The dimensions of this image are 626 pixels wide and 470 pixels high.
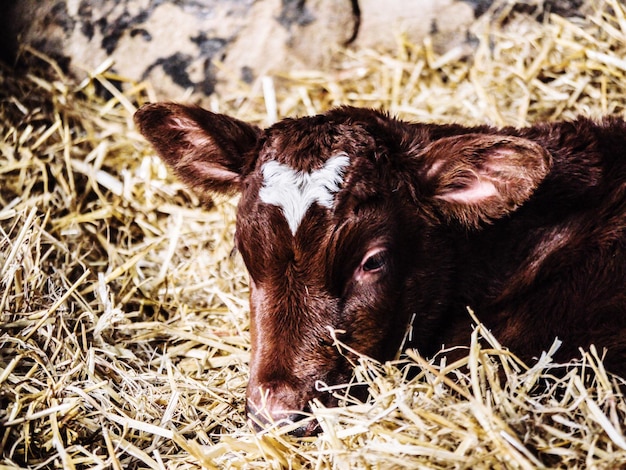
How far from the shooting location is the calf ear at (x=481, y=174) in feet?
10.8

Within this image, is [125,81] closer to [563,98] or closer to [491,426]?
[563,98]

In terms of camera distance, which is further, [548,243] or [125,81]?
[125,81]

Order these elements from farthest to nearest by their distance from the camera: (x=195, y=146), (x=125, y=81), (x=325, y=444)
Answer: (x=125, y=81)
(x=195, y=146)
(x=325, y=444)

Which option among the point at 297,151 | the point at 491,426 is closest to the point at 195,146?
the point at 297,151

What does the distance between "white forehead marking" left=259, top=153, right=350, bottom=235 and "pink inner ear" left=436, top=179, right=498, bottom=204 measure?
0.56 m

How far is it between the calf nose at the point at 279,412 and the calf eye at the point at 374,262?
2.17ft

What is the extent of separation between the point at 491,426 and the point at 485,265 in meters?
1.18

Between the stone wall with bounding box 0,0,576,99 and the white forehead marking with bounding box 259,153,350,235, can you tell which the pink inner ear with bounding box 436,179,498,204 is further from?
the stone wall with bounding box 0,0,576,99

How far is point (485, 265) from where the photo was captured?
12.3 ft

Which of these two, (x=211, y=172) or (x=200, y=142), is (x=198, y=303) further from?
(x=200, y=142)

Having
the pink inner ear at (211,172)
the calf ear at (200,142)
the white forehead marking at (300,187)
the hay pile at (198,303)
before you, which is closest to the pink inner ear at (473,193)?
the white forehead marking at (300,187)

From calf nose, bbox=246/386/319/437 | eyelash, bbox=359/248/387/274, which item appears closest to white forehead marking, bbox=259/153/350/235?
eyelash, bbox=359/248/387/274

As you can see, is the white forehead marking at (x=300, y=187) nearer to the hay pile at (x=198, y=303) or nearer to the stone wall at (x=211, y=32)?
the hay pile at (x=198, y=303)

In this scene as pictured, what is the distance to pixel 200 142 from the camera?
393 centimetres
